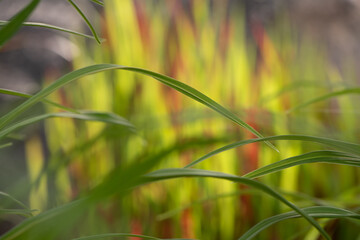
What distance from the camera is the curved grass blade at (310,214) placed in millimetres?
307

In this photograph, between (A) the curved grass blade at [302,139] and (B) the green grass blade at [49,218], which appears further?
(A) the curved grass blade at [302,139]

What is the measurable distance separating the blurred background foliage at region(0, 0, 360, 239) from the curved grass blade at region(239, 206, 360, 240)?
1.01 ft

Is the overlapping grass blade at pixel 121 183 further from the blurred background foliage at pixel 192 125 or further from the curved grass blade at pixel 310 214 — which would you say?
the blurred background foliage at pixel 192 125

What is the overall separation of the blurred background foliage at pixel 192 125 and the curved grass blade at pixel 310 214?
0.31m

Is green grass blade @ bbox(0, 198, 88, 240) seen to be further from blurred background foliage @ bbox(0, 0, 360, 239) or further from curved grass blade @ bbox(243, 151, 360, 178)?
blurred background foliage @ bbox(0, 0, 360, 239)

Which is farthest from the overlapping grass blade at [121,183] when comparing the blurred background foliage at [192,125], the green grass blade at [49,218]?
the blurred background foliage at [192,125]

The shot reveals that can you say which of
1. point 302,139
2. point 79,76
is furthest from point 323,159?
point 79,76

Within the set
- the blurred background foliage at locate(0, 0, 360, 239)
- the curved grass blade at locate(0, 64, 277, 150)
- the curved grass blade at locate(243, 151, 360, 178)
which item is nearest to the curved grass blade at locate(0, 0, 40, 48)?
the curved grass blade at locate(0, 64, 277, 150)

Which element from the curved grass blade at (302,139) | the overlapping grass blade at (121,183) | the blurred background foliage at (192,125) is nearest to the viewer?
the overlapping grass blade at (121,183)

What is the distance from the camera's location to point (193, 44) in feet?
3.93

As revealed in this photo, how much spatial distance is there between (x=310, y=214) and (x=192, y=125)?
2.31ft

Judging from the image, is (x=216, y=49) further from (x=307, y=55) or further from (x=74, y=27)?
(x=74, y=27)

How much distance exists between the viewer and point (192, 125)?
103cm

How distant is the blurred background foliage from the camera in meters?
0.91
